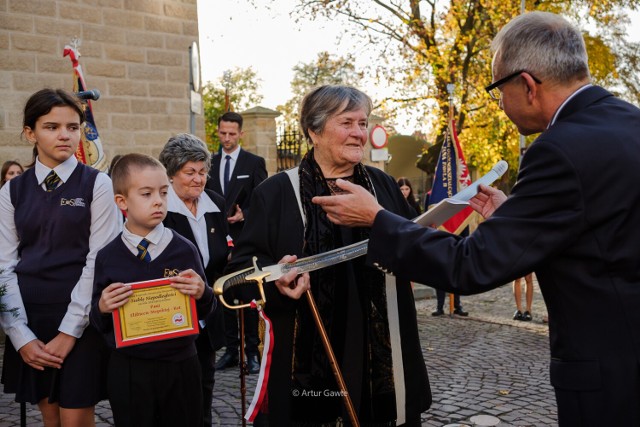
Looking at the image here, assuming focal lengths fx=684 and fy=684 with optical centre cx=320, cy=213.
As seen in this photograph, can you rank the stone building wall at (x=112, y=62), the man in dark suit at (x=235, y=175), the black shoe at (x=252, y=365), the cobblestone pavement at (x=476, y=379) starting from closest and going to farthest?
the cobblestone pavement at (x=476, y=379) → the black shoe at (x=252, y=365) → the man in dark suit at (x=235, y=175) → the stone building wall at (x=112, y=62)

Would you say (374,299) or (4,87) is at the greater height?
(4,87)

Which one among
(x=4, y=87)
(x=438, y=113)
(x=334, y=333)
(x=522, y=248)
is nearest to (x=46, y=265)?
(x=334, y=333)

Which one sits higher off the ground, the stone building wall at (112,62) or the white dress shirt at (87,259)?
the stone building wall at (112,62)

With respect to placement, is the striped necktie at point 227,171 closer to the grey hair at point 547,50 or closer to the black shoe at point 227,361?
the black shoe at point 227,361

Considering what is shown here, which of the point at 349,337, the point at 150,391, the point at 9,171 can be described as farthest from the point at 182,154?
the point at 9,171

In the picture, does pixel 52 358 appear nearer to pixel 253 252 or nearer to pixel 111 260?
pixel 111 260

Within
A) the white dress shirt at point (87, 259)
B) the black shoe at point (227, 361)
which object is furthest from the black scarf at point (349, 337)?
the black shoe at point (227, 361)

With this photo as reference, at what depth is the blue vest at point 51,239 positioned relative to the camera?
131 inches

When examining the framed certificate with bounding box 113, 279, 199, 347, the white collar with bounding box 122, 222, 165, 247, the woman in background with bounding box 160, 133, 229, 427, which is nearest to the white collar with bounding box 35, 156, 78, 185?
the white collar with bounding box 122, 222, 165, 247

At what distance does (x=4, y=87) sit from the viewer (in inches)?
356

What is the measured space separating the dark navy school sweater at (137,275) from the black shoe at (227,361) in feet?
11.8

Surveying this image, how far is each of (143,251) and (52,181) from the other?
607mm

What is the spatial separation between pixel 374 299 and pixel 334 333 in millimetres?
235

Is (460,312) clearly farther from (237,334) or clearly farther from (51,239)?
(51,239)
